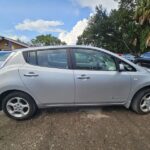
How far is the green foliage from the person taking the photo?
3950cm

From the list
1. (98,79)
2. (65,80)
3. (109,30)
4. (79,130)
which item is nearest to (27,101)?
(65,80)

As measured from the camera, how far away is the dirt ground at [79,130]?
3.85m

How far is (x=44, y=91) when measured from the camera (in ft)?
16.1

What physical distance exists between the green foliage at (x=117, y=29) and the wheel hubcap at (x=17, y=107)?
35.8 meters

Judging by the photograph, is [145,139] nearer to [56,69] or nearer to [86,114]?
[86,114]

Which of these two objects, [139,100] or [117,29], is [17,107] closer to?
[139,100]

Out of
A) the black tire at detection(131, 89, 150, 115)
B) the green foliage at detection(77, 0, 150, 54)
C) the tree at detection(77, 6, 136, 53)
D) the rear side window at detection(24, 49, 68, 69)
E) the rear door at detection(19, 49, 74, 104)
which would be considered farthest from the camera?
the tree at detection(77, 6, 136, 53)

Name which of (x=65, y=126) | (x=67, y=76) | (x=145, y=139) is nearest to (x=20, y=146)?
(x=65, y=126)

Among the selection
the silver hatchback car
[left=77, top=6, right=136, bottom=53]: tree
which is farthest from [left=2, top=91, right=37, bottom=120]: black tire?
[left=77, top=6, right=136, bottom=53]: tree

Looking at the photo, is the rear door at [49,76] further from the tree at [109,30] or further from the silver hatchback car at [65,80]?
the tree at [109,30]

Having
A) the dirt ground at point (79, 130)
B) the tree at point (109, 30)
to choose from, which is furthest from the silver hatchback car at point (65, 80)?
the tree at point (109, 30)

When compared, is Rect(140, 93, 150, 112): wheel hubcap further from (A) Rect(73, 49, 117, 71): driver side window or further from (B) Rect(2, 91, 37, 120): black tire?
(B) Rect(2, 91, 37, 120): black tire

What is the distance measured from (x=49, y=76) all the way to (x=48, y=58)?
44cm

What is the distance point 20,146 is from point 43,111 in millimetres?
1723
